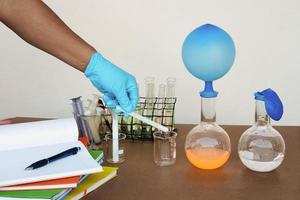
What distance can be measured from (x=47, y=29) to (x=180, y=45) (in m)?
0.68

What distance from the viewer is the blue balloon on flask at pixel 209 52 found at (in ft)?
2.95

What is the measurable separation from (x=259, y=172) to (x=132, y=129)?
0.40 meters

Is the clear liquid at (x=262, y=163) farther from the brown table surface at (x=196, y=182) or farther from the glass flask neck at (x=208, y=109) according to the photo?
the glass flask neck at (x=208, y=109)

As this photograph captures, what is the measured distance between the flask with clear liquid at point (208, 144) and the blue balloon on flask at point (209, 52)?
0.09 meters

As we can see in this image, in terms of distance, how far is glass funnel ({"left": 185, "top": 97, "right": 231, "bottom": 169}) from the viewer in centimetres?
98

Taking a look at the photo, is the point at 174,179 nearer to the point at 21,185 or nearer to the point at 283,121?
the point at 21,185

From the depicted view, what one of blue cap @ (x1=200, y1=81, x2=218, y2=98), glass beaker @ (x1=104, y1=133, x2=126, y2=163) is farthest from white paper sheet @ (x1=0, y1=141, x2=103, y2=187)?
blue cap @ (x1=200, y1=81, x2=218, y2=98)

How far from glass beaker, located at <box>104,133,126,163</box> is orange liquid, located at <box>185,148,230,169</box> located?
0.19 metres

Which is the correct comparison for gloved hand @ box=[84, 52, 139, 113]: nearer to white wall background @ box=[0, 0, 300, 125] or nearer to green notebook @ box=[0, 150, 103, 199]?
green notebook @ box=[0, 150, 103, 199]

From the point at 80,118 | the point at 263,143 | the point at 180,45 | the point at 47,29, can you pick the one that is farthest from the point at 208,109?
the point at 180,45

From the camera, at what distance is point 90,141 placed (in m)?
1.15

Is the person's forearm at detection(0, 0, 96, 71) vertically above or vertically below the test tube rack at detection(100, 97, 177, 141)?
above

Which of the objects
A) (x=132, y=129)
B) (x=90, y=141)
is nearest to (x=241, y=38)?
(x=132, y=129)

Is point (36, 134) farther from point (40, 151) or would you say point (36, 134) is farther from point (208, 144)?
point (208, 144)
